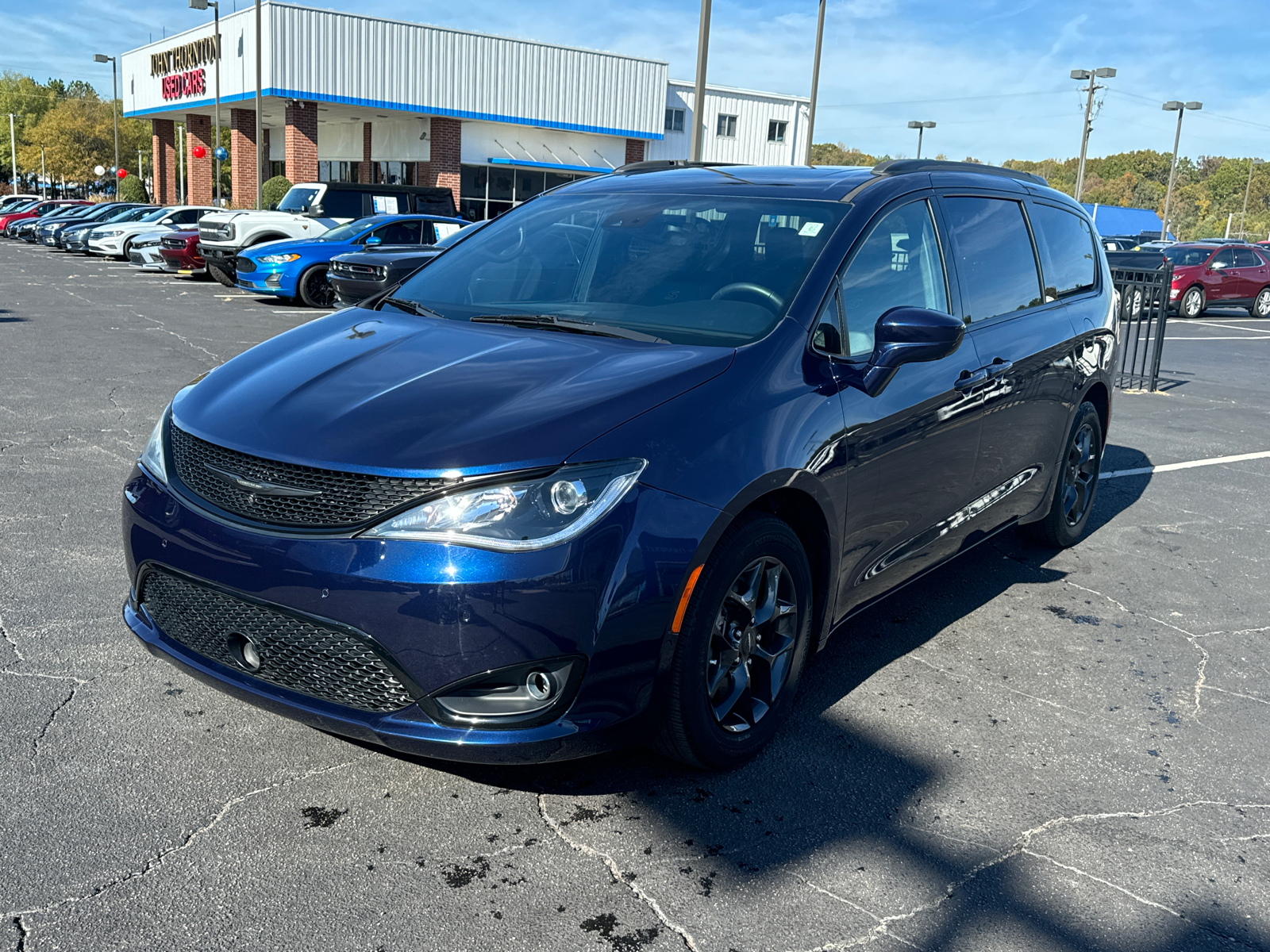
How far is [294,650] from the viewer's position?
274 centimetres

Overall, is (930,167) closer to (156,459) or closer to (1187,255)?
(156,459)

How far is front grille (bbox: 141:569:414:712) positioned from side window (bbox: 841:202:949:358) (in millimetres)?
1817

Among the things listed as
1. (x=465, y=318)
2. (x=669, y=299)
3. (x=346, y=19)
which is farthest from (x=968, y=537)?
(x=346, y=19)

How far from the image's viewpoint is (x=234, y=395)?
10.4ft

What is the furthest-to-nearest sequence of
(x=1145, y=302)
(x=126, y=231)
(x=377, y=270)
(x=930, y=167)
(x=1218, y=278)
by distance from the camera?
(x=126, y=231)
(x=1218, y=278)
(x=1145, y=302)
(x=377, y=270)
(x=930, y=167)

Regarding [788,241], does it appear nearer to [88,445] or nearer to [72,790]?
[72,790]

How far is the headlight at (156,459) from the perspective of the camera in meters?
3.10

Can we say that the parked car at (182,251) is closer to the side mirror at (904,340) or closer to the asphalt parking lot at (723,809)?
the asphalt parking lot at (723,809)

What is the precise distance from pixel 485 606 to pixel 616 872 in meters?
0.77

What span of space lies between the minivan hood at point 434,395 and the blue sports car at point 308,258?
14.1 m

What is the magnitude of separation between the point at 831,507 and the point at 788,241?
37.8 inches

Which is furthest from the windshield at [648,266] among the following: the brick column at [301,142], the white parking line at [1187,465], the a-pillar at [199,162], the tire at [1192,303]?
the a-pillar at [199,162]

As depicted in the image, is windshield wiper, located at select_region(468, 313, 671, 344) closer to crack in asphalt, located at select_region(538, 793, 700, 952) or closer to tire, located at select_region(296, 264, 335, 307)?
crack in asphalt, located at select_region(538, 793, 700, 952)

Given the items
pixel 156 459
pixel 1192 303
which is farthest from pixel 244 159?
pixel 156 459
